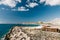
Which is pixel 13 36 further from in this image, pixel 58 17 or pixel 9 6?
pixel 58 17

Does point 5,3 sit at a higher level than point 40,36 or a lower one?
higher

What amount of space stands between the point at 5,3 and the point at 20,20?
0.46 meters

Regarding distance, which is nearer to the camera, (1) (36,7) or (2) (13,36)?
(2) (13,36)

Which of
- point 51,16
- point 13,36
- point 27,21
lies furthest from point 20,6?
point 13,36

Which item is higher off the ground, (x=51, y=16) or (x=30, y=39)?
(x=51, y=16)

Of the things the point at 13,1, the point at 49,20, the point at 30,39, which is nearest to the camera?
the point at 30,39

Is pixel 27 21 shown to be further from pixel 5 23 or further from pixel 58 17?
pixel 58 17

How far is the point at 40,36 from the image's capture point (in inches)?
65.3

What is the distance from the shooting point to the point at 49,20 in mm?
2902

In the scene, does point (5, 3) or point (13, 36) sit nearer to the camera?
point (13, 36)

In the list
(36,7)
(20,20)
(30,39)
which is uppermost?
(36,7)

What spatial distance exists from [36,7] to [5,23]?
0.70 meters

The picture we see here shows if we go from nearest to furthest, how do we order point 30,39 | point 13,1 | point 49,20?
point 30,39
point 13,1
point 49,20

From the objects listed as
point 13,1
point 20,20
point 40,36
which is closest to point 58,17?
point 20,20
